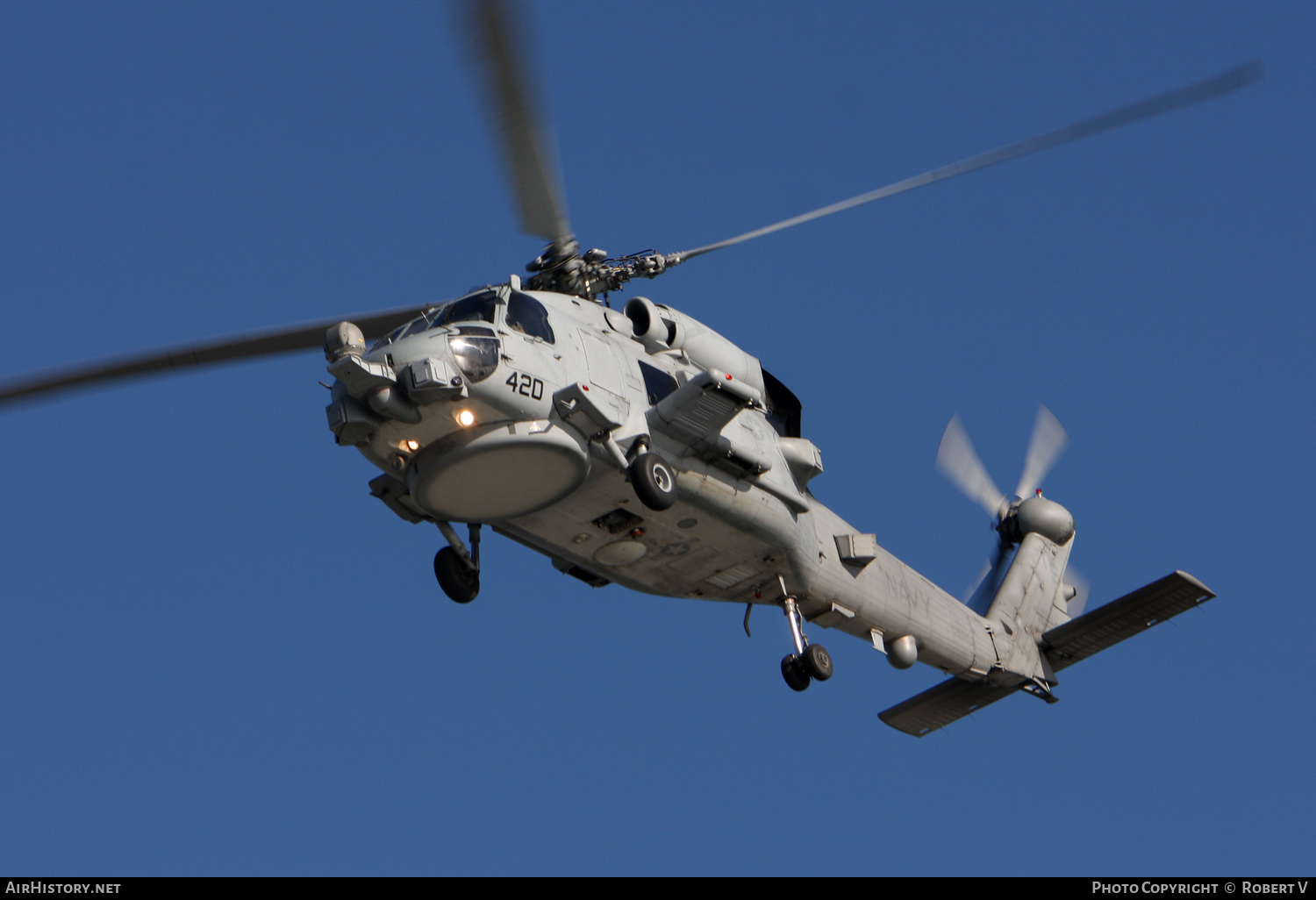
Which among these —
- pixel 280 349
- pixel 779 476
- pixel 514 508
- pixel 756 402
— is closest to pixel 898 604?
pixel 779 476

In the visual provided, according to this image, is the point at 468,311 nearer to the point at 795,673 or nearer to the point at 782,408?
the point at 782,408

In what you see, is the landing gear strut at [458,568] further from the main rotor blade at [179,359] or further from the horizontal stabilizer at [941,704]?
the horizontal stabilizer at [941,704]

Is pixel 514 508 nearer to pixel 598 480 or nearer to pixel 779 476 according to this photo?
pixel 598 480

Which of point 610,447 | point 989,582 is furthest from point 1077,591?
point 610,447

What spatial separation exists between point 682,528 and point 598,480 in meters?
1.68

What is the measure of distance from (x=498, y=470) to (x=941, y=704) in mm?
9910

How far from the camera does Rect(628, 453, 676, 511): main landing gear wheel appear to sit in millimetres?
18047

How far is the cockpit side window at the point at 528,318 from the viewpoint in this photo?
59.9ft

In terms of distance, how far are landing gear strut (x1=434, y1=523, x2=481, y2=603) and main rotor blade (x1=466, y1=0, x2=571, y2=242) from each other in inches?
154

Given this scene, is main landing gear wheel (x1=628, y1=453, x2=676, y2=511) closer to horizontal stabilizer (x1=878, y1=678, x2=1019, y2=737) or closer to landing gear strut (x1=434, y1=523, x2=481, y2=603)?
landing gear strut (x1=434, y1=523, x2=481, y2=603)

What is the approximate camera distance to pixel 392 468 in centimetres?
1814

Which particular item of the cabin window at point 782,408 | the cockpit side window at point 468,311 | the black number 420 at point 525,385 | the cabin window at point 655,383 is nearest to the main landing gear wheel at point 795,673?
the cabin window at point 782,408

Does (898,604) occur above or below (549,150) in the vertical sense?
below

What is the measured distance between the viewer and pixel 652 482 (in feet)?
59.4
